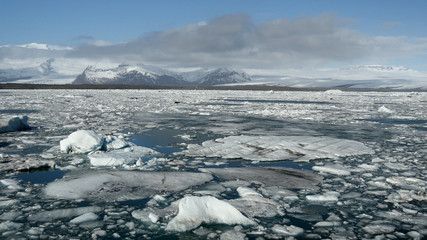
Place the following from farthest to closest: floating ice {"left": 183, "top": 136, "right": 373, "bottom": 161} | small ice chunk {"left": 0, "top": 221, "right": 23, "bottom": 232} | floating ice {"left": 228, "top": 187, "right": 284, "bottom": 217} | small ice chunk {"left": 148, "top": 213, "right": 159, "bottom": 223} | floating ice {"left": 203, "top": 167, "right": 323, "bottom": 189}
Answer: floating ice {"left": 183, "top": 136, "right": 373, "bottom": 161} → floating ice {"left": 203, "top": 167, "right": 323, "bottom": 189} → floating ice {"left": 228, "top": 187, "right": 284, "bottom": 217} → small ice chunk {"left": 148, "top": 213, "right": 159, "bottom": 223} → small ice chunk {"left": 0, "top": 221, "right": 23, "bottom": 232}

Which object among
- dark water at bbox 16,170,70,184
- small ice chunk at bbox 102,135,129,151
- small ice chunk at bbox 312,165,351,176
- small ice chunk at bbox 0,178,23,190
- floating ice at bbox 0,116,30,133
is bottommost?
small ice chunk at bbox 312,165,351,176

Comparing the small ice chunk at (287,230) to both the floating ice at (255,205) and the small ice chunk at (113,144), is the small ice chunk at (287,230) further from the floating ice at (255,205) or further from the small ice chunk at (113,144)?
the small ice chunk at (113,144)

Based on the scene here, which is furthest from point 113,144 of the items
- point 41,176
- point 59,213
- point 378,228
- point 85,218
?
point 378,228

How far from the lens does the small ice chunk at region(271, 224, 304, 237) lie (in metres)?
2.88

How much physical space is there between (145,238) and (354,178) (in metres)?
3.04

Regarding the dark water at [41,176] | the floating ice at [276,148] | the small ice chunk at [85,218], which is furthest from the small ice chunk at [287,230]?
the dark water at [41,176]

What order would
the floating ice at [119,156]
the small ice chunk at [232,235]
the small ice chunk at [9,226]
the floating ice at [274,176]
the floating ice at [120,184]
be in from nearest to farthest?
the small ice chunk at [232,235] < the small ice chunk at [9,226] < the floating ice at [120,184] < the floating ice at [274,176] < the floating ice at [119,156]

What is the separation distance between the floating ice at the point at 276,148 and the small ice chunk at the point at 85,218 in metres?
2.91

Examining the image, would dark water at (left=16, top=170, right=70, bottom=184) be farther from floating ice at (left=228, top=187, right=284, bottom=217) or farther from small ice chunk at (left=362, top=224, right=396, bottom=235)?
small ice chunk at (left=362, top=224, right=396, bottom=235)

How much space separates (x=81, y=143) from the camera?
607 cm

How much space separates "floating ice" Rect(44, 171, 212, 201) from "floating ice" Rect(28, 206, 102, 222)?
0.34 metres

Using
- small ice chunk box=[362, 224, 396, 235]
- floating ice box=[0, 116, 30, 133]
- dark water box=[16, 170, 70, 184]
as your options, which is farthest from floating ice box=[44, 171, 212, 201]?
floating ice box=[0, 116, 30, 133]

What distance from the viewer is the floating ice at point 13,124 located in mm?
8609

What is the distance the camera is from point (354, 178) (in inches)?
181
